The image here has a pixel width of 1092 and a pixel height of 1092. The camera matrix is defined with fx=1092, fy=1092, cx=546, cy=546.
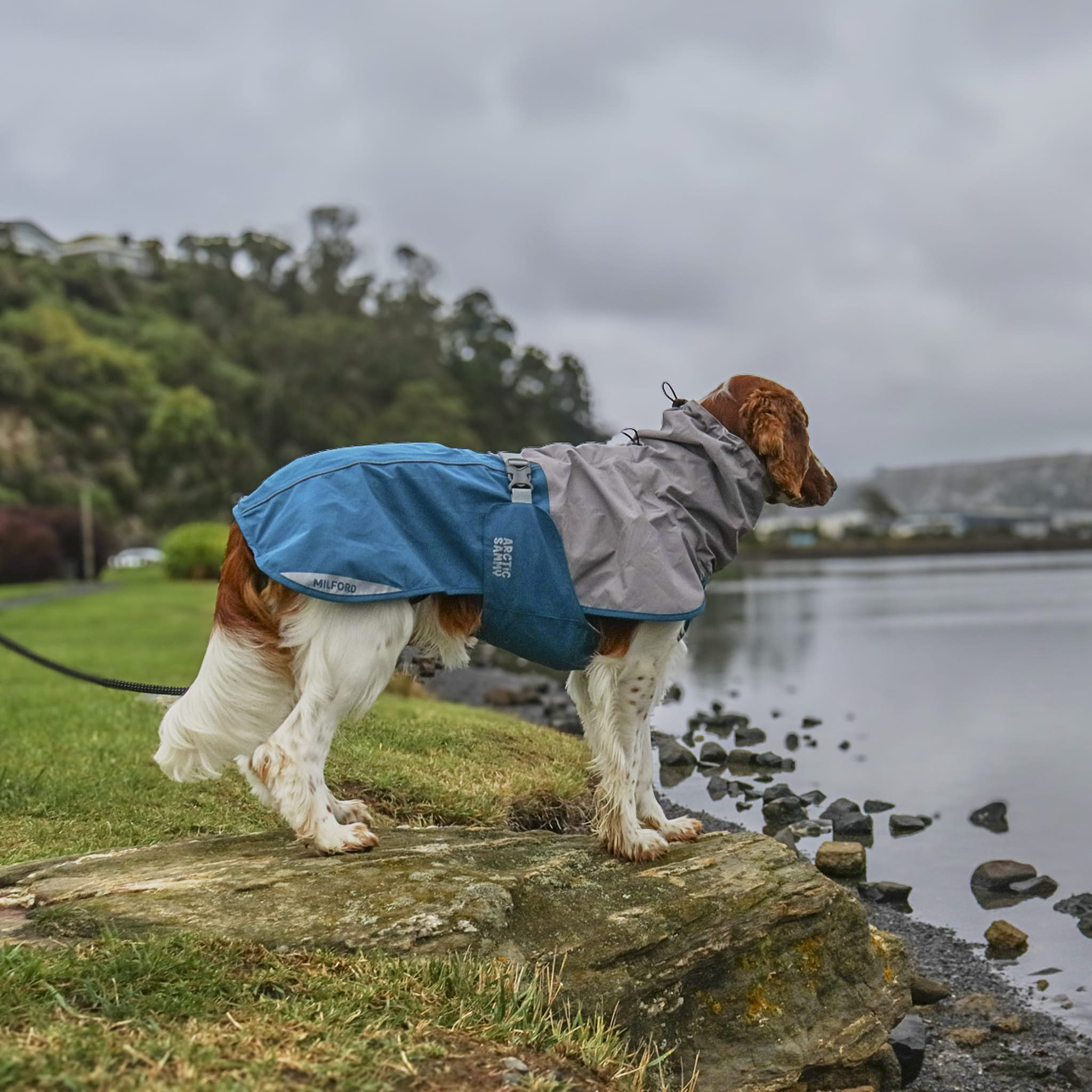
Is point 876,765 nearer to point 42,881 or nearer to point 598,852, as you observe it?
point 598,852

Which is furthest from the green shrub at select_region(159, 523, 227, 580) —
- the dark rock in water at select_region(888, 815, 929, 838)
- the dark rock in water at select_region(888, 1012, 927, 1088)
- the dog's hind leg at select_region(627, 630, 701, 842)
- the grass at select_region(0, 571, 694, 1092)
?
the dark rock in water at select_region(888, 1012, 927, 1088)

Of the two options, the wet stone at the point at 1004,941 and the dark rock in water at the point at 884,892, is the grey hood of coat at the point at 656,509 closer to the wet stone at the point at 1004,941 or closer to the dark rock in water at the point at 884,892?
the wet stone at the point at 1004,941

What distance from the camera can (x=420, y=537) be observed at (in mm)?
5062

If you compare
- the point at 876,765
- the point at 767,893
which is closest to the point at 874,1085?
the point at 767,893

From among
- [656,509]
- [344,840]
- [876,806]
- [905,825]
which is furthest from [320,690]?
[876,806]

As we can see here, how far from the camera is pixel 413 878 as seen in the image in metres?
4.77

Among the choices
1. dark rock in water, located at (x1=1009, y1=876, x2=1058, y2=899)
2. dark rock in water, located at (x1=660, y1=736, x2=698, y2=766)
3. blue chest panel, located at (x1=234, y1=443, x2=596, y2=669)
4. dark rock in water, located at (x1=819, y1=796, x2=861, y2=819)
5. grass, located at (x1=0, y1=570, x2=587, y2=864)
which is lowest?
dark rock in water, located at (x1=1009, y1=876, x2=1058, y2=899)

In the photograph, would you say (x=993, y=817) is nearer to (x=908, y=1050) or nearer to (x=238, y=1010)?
(x=908, y=1050)

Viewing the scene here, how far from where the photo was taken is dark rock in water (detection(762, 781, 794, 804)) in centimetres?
1192

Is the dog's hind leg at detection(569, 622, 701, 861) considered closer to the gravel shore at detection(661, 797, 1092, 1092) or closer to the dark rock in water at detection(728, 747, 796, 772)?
the gravel shore at detection(661, 797, 1092, 1092)

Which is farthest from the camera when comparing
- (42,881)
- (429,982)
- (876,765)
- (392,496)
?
(876,765)

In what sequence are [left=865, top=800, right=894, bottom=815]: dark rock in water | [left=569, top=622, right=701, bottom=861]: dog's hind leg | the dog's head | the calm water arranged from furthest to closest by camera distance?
[left=865, top=800, right=894, bottom=815]: dark rock in water, the calm water, the dog's head, [left=569, top=622, right=701, bottom=861]: dog's hind leg

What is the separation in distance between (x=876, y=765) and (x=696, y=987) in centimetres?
1128

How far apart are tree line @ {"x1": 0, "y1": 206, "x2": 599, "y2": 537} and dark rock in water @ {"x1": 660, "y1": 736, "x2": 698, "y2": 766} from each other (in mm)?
52015
